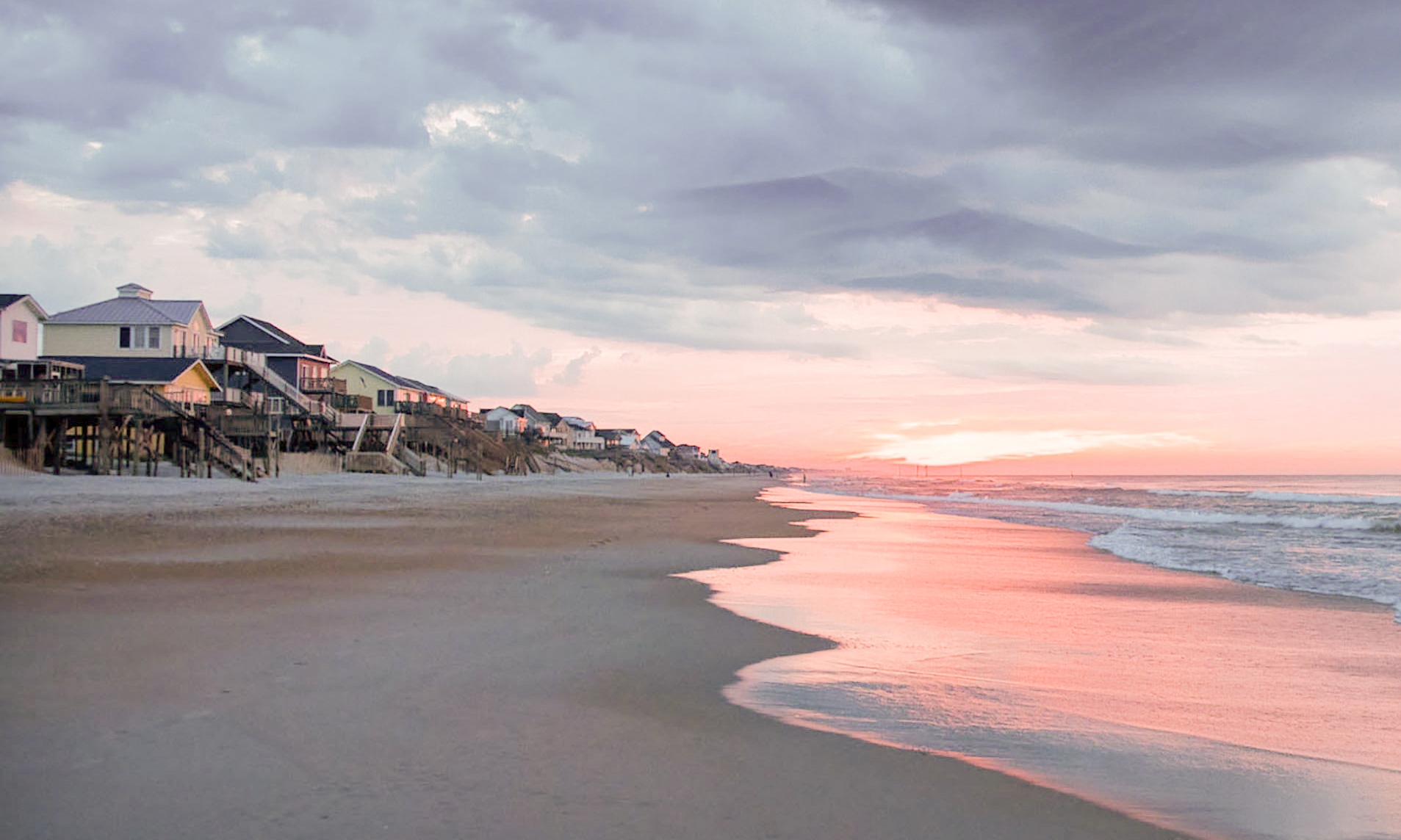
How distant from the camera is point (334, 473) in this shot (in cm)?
4959

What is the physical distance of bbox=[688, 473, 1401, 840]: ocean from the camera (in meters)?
4.79

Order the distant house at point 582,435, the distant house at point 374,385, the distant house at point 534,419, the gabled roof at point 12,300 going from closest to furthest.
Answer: the gabled roof at point 12,300 → the distant house at point 374,385 → the distant house at point 534,419 → the distant house at point 582,435

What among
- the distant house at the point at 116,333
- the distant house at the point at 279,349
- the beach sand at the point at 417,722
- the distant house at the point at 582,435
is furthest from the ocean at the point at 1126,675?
the distant house at the point at 582,435

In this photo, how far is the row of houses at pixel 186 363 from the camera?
141ft

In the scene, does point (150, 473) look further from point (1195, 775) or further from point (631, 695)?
point (1195, 775)

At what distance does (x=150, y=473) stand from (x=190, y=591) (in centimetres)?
3188

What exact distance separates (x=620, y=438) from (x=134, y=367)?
432 ft

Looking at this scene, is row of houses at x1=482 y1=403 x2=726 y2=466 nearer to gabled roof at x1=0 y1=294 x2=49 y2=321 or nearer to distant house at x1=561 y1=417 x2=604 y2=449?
distant house at x1=561 y1=417 x2=604 y2=449

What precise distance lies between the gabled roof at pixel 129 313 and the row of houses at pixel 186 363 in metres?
0.06

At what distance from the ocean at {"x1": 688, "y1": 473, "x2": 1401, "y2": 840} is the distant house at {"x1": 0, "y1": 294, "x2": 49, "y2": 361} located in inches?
Answer: 1657

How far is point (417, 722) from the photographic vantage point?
549 centimetres

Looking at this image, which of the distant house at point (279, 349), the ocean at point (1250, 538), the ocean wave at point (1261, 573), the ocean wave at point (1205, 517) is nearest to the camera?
the ocean wave at point (1261, 573)

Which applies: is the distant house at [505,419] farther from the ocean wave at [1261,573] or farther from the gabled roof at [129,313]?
the ocean wave at [1261,573]

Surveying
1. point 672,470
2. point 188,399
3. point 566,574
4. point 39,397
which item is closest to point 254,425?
point 188,399
